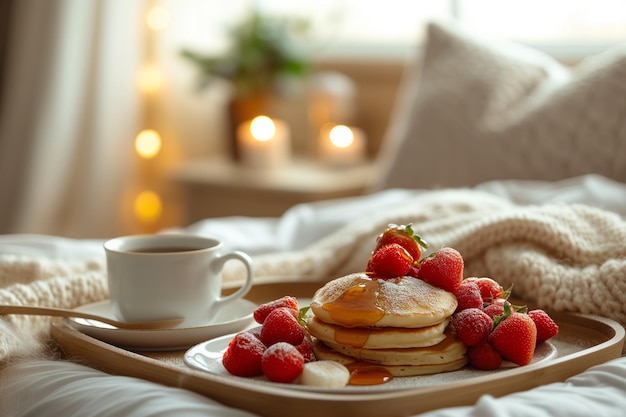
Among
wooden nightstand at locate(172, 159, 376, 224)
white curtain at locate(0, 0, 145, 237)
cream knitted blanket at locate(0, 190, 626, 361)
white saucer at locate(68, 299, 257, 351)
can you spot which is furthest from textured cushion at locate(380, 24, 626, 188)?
white curtain at locate(0, 0, 145, 237)

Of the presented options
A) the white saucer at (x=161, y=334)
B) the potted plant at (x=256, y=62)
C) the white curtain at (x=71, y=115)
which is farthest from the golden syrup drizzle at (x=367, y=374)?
the white curtain at (x=71, y=115)

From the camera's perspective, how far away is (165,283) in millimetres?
1067

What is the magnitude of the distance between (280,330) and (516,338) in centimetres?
23

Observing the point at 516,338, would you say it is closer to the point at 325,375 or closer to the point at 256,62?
the point at 325,375

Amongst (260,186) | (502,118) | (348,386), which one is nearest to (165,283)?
(348,386)

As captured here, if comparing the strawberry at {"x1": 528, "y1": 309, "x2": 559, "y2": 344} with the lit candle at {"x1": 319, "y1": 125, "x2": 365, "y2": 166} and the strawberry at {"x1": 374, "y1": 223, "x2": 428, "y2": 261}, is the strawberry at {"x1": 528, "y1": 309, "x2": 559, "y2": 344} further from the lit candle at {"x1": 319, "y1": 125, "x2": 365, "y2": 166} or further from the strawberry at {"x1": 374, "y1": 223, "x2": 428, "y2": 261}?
the lit candle at {"x1": 319, "y1": 125, "x2": 365, "y2": 166}

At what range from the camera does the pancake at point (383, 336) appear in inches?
34.6

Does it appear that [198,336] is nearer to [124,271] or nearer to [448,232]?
[124,271]

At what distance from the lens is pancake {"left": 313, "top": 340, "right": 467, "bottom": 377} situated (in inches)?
34.6

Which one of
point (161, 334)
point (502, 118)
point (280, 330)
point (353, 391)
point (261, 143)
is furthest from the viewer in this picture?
point (261, 143)

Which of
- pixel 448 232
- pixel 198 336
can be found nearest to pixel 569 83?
pixel 448 232

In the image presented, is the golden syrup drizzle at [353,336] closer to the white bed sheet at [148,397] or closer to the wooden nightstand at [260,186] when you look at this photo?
the white bed sheet at [148,397]

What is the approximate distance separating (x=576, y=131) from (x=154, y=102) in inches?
82.1

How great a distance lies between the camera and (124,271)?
1070 millimetres
